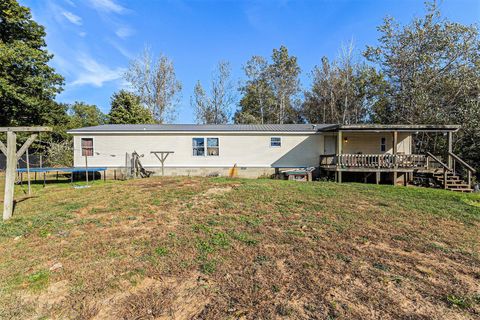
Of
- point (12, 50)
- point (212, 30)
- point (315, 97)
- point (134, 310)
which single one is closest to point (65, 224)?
point (134, 310)

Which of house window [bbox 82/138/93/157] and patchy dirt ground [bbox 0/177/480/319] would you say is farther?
house window [bbox 82/138/93/157]

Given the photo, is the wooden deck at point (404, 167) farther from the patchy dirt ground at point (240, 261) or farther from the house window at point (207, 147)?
the house window at point (207, 147)

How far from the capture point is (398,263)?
3791 millimetres

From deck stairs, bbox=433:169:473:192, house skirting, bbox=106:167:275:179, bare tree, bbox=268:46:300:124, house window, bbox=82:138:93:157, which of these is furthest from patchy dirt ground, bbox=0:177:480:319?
bare tree, bbox=268:46:300:124

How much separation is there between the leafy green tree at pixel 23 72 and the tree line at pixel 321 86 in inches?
2.6

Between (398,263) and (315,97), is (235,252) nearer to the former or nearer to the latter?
(398,263)

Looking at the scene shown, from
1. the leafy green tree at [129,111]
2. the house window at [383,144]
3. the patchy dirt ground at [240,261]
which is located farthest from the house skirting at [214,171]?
the leafy green tree at [129,111]

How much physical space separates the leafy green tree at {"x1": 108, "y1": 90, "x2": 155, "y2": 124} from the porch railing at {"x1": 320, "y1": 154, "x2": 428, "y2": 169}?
2181 cm

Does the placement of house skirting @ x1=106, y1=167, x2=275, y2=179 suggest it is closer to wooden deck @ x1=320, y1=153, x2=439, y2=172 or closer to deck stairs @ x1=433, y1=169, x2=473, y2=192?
wooden deck @ x1=320, y1=153, x2=439, y2=172

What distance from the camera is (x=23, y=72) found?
63.7 ft

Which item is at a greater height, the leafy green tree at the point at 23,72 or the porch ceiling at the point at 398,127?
the leafy green tree at the point at 23,72

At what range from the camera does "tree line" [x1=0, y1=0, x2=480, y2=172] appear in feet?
60.4

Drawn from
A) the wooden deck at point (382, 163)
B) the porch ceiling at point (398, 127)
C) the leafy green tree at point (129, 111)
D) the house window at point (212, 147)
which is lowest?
the wooden deck at point (382, 163)

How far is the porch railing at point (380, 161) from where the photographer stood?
12234mm
